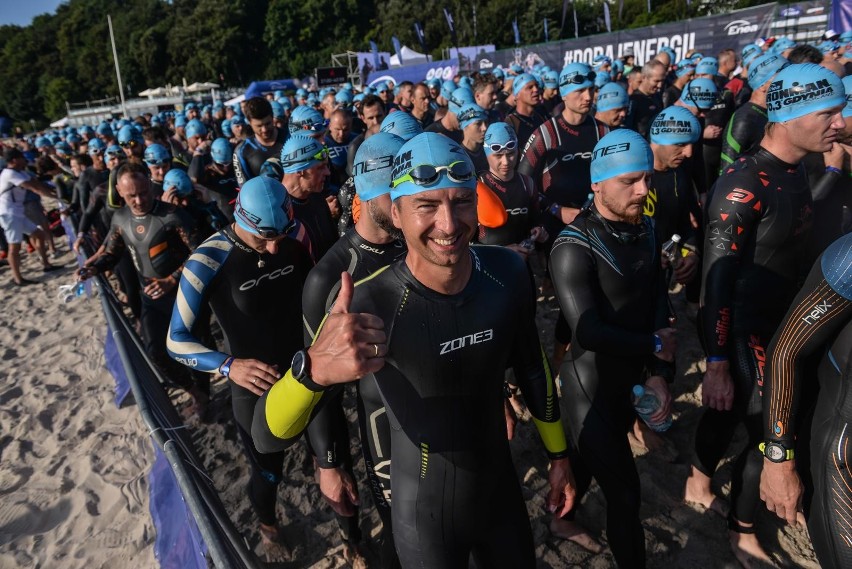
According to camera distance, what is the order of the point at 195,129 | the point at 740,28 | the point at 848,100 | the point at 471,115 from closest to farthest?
1. the point at 848,100
2. the point at 471,115
3. the point at 195,129
4. the point at 740,28

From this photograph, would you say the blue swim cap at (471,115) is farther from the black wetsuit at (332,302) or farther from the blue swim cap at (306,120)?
the black wetsuit at (332,302)

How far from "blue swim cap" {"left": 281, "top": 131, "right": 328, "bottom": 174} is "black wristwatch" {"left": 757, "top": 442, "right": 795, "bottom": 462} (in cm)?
340

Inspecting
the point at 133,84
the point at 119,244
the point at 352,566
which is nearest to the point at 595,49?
the point at 119,244

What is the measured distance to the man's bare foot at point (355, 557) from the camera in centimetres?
328

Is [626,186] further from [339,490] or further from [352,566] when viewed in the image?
[352,566]

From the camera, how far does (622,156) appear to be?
2803 millimetres

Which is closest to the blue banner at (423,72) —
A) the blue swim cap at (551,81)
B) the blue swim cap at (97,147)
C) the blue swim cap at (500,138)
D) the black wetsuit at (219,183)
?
the blue swim cap at (551,81)

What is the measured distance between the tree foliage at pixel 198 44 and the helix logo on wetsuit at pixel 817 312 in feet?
199

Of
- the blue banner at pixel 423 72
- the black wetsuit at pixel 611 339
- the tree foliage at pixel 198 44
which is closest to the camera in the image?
the black wetsuit at pixel 611 339

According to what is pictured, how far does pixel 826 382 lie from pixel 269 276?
294 cm

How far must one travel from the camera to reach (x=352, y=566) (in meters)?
3.33

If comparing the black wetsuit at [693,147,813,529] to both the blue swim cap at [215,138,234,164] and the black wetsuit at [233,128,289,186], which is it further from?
the blue swim cap at [215,138,234,164]

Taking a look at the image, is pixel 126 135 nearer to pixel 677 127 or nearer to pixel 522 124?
pixel 522 124

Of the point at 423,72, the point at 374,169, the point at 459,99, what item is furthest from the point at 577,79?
the point at 423,72
